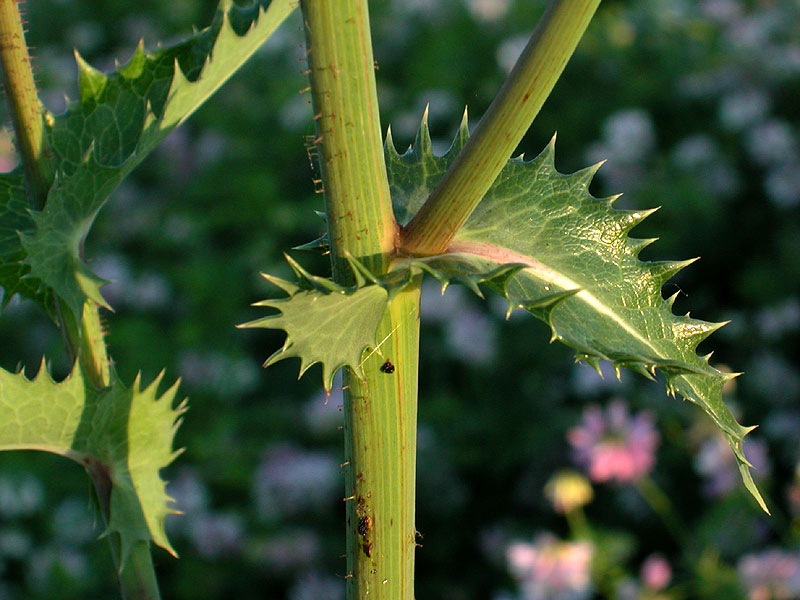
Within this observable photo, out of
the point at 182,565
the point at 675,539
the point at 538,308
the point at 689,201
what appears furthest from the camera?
the point at 689,201

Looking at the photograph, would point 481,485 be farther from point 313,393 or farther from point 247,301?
point 247,301

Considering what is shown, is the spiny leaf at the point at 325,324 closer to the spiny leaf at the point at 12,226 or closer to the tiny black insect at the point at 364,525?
the tiny black insect at the point at 364,525

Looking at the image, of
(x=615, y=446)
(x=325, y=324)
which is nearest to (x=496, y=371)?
(x=615, y=446)

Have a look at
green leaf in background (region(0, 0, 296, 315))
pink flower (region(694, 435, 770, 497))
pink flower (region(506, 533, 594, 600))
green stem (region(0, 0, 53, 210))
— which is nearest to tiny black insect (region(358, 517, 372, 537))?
green leaf in background (region(0, 0, 296, 315))

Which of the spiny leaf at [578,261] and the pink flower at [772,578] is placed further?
the pink flower at [772,578]

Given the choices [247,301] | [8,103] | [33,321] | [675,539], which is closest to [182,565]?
[247,301]

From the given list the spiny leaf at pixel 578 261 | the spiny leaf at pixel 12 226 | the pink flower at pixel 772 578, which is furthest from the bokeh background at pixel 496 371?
the spiny leaf at pixel 12 226

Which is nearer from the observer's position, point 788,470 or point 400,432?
point 400,432

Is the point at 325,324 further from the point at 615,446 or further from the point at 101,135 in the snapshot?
the point at 615,446

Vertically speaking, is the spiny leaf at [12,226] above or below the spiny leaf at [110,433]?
above
